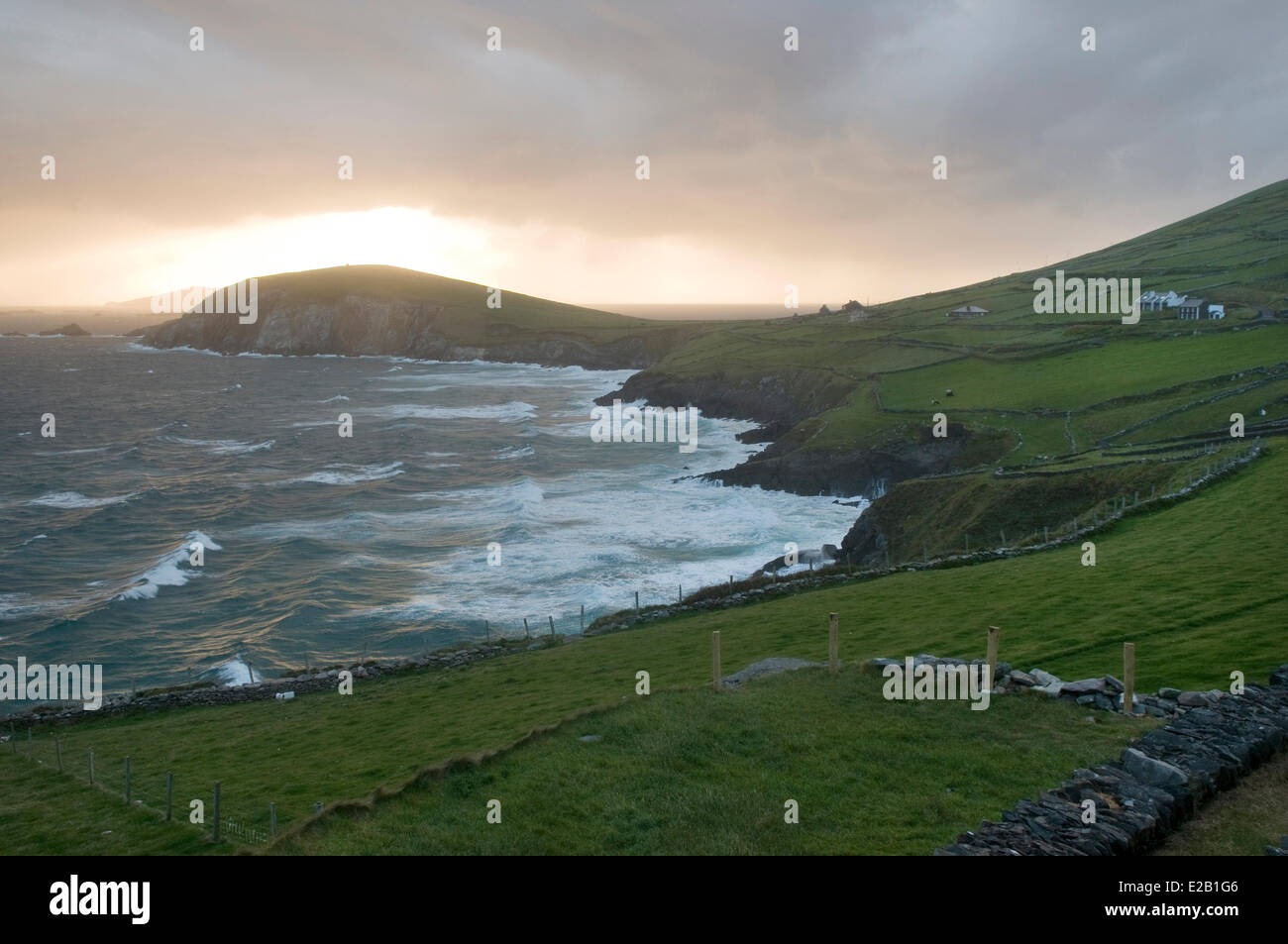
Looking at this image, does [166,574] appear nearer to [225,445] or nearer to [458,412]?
[225,445]

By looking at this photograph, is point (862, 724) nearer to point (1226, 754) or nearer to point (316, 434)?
point (1226, 754)

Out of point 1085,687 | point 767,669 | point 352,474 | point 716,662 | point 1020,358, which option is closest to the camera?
point 1085,687

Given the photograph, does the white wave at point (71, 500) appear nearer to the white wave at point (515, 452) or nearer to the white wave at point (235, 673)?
the white wave at point (515, 452)

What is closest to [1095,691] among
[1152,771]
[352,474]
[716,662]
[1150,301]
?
[1152,771]

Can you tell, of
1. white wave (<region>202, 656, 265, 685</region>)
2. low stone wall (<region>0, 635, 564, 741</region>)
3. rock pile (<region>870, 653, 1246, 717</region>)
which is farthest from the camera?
white wave (<region>202, 656, 265, 685</region>)

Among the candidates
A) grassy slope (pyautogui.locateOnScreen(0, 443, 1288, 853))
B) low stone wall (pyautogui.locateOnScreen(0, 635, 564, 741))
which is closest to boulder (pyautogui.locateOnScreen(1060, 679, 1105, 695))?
grassy slope (pyautogui.locateOnScreen(0, 443, 1288, 853))

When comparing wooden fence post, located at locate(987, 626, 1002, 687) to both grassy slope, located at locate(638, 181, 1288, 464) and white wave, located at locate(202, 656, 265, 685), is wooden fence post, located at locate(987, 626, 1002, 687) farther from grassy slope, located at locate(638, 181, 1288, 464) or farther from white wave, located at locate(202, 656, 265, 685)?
grassy slope, located at locate(638, 181, 1288, 464)

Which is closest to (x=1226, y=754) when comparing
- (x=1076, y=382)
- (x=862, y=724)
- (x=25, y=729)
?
(x=862, y=724)
